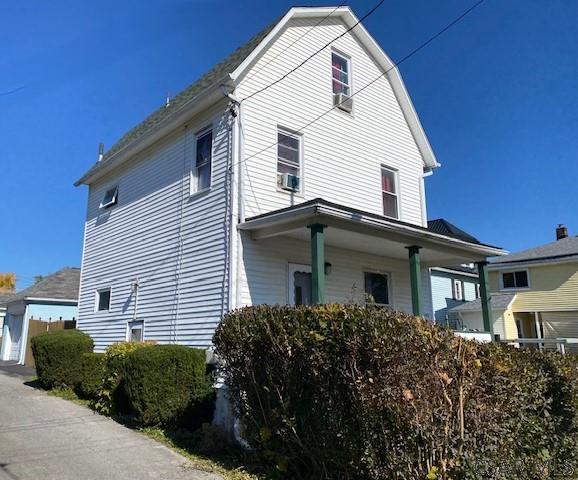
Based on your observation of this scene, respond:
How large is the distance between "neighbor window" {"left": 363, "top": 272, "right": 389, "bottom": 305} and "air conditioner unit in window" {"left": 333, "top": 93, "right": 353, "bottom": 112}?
4.53 metres

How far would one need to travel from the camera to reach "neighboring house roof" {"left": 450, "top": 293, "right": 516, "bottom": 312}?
2461cm

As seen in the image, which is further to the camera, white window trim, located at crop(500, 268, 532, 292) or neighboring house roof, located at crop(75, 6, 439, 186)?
white window trim, located at crop(500, 268, 532, 292)

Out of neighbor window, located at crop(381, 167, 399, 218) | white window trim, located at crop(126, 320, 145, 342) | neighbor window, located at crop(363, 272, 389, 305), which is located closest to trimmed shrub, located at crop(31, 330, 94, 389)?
white window trim, located at crop(126, 320, 145, 342)

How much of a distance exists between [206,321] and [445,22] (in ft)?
24.7

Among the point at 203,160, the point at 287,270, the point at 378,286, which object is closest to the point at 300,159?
the point at 203,160

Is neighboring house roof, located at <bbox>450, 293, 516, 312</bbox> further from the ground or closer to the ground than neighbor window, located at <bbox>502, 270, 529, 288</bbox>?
closer to the ground

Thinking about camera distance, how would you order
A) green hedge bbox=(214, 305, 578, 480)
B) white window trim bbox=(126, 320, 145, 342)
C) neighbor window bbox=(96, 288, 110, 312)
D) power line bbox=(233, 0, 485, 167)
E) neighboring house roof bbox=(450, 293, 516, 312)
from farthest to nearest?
1. neighboring house roof bbox=(450, 293, 516, 312)
2. neighbor window bbox=(96, 288, 110, 312)
3. white window trim bbox=(126, 320, 145, 342)
4. power line bbox=(233, 0, 485, 167)
5. green hedge bbox=(214, 305, 578, 480)

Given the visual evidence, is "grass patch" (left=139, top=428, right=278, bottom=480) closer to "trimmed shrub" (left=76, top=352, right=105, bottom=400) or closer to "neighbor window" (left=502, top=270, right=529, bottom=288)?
"trimmed shrub" (left=76, top=352, right=105, bottom=400)

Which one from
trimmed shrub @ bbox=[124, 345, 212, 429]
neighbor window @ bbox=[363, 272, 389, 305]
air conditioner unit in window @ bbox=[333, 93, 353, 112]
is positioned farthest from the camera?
air conditioner unit in window @ bbox=[333, 93, 353, 112]

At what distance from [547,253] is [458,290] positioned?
17.4 ft

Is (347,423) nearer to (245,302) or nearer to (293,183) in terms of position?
(245,302)

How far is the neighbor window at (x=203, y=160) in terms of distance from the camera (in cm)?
1062

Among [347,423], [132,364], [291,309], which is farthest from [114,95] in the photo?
[347,423]

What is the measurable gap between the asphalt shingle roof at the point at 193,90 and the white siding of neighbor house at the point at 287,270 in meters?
3.89
